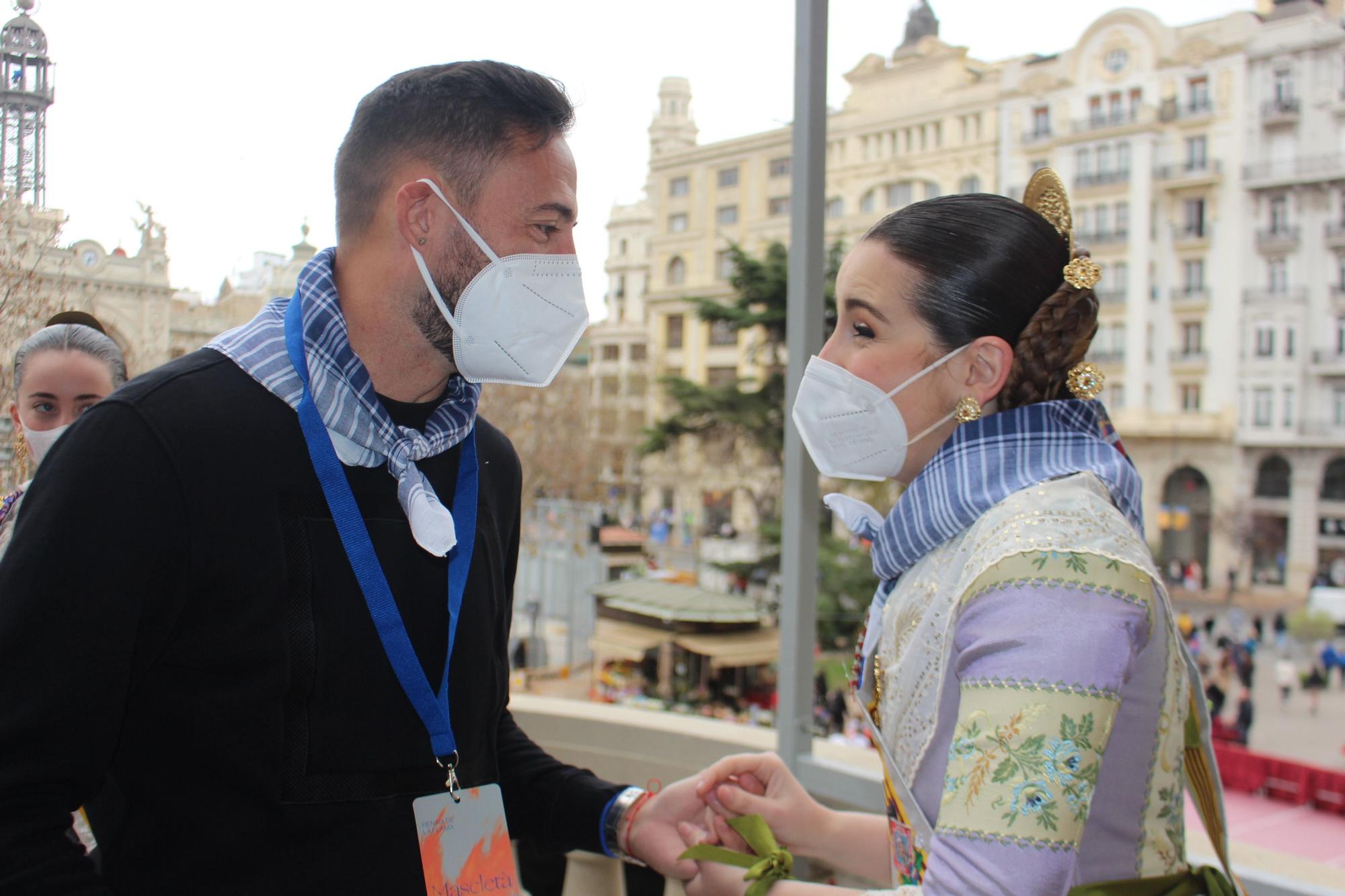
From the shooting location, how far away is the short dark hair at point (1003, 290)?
112cm

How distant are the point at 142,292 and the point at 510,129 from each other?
3.75ft

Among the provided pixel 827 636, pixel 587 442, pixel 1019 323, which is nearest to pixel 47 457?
pixel 1019 323

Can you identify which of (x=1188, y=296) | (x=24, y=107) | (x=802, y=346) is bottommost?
(x=802, y=346)

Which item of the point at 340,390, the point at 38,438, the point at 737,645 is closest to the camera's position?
the point at 340,390

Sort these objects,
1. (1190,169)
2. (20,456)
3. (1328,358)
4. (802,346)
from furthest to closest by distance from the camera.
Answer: (1190,169) → (1328,358) → (802,346) → (20,456)

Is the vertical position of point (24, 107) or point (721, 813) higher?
point (24, 107)

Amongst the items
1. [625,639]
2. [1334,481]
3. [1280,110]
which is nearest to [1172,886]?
[625,639]

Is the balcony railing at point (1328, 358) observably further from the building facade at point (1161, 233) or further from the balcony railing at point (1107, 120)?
the balcony railing at point (1107, 120)

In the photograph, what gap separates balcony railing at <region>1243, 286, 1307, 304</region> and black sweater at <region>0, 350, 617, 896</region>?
1570cm

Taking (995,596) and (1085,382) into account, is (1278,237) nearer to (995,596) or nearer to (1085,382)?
(1085,382)

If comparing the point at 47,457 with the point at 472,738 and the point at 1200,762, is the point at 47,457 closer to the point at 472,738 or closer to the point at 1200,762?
the point at 472,738

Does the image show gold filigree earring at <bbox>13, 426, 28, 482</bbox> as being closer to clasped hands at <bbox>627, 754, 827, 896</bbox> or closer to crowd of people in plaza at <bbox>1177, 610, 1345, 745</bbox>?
clasped hands at <bbox>627, 754, 827, 896</bbox>

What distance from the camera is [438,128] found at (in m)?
1.19

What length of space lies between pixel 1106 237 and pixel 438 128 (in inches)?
589
